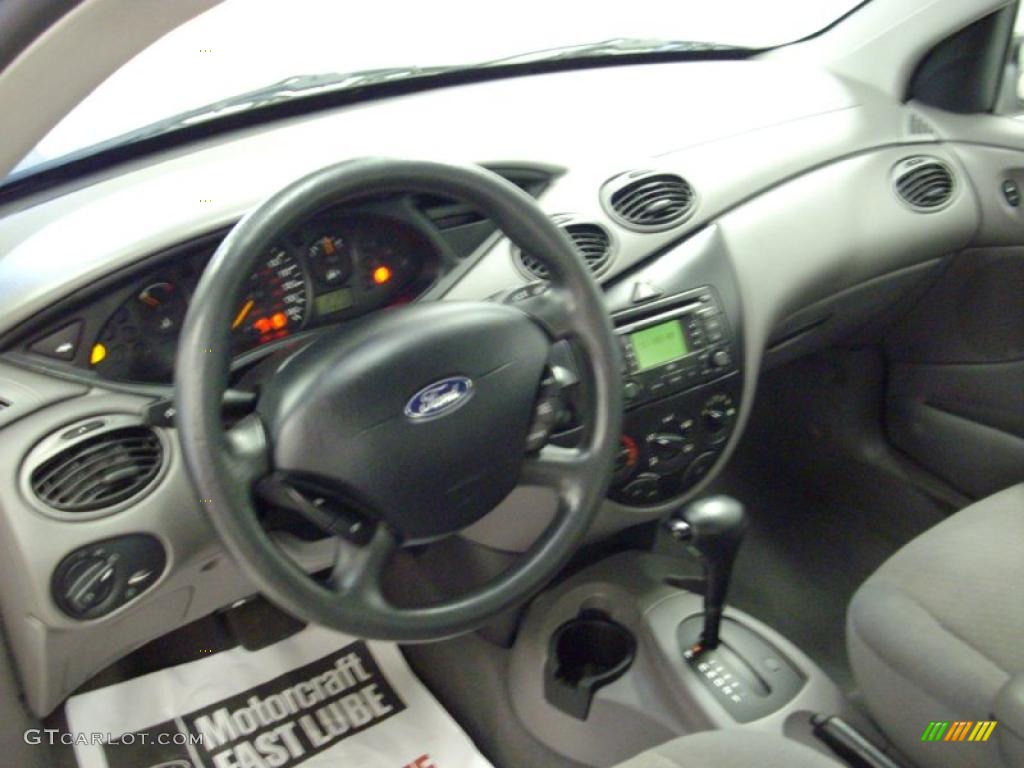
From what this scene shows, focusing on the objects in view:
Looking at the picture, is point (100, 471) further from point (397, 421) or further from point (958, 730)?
point (958, 730)

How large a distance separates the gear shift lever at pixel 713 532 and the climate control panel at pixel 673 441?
90 mm

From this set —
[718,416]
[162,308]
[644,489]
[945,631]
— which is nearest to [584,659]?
[644,489]

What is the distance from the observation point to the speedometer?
1097 millimetres

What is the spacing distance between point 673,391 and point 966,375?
79cm

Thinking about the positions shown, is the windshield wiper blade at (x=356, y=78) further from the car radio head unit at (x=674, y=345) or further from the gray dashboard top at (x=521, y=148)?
the car radio head unit at (x=674, y=345)

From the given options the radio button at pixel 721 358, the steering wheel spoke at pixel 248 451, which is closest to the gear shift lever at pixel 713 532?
the radio button at pixel 721 358

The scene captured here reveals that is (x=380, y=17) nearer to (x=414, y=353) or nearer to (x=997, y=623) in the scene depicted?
(x=414, y=353)

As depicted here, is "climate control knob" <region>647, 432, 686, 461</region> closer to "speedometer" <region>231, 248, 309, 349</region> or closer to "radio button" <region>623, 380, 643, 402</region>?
"radio button" <region>623, 380, 643, 402</region>

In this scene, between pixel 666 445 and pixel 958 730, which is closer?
pixel 958 730

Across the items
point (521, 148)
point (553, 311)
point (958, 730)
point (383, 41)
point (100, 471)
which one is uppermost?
point (383, 41)

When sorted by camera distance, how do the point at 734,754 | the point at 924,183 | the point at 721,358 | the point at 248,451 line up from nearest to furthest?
1. the point at 248,451
2. the point at 734,754
3. the point at 721,358
4. the point at 924,183

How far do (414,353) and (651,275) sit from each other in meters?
0.52

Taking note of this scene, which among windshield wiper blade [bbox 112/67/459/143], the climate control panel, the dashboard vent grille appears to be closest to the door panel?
the climate control panel

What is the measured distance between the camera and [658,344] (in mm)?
1316
